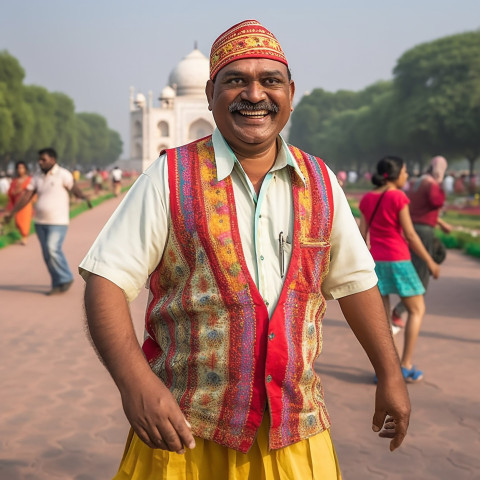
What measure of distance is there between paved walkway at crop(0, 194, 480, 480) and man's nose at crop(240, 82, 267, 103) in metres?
2.20

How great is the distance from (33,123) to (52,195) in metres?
41.4

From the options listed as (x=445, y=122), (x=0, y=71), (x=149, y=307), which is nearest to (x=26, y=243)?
(x=149, y=307)

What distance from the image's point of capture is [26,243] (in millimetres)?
13648

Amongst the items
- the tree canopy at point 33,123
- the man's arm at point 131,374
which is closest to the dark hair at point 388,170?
the man's arm at point 131,374

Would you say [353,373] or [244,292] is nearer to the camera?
[244,292]

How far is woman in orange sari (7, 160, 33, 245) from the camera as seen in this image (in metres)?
11.8

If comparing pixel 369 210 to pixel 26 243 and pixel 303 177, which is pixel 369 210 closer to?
pixel 303 177

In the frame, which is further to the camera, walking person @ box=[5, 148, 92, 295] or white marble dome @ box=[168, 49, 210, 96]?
white marble dome @ box=[168, 49, 210, 96]

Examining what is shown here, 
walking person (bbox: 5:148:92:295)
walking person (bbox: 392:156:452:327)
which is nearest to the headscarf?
walking person (bbox: 392:156:452:327)

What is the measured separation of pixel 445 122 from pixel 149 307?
35.3 meters

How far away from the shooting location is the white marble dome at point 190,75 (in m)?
76.2

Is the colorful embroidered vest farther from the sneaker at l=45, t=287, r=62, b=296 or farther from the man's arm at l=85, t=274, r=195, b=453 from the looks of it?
the sneaker at l=45, t=287, r=62, b=296

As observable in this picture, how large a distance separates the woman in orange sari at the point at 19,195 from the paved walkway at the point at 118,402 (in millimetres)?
4412

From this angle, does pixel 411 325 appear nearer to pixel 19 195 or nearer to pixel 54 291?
pixel 54 291
